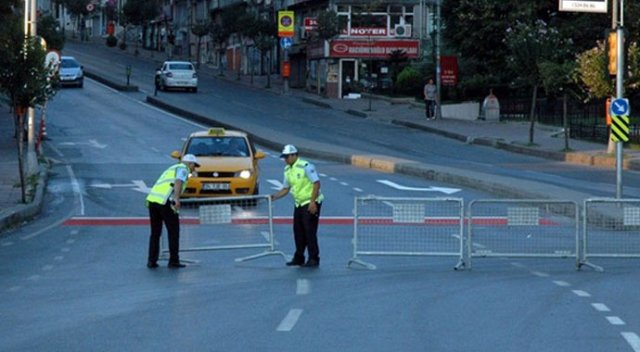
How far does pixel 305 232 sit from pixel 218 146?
40.7ft

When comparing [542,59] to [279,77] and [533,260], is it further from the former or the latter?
[279,77]

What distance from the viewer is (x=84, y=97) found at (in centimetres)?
7206

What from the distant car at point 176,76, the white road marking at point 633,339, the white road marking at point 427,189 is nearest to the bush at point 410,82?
the distant car at point 176,76

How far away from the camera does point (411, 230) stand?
779 inches

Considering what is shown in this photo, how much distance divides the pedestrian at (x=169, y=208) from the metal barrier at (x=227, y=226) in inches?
31.1

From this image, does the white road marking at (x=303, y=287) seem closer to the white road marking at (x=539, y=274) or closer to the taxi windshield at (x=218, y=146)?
the white road marking at (x=539, y=274)

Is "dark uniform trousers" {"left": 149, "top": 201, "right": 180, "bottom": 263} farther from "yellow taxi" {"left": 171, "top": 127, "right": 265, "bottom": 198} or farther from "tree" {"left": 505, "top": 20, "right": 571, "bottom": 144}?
"tree" {"left": 505, "top": 20, "right": 571, "bottom": 144}

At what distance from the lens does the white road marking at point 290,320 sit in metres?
13.3

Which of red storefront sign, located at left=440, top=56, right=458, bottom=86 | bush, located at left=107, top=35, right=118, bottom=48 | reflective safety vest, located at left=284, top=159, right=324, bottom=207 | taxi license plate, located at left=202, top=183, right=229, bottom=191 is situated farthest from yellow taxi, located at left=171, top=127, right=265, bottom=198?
bush, located at left=107, top=35, right=118, bottom=48

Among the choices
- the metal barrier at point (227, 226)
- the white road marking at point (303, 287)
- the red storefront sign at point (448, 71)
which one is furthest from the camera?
the red storefront sign at point (448, 71)

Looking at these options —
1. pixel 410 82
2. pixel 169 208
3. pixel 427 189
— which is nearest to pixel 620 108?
pixel 427 189

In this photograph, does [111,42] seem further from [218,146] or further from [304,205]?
[304,205]

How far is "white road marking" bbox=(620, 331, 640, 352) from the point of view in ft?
39.3

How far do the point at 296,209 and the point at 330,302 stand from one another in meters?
4.18
